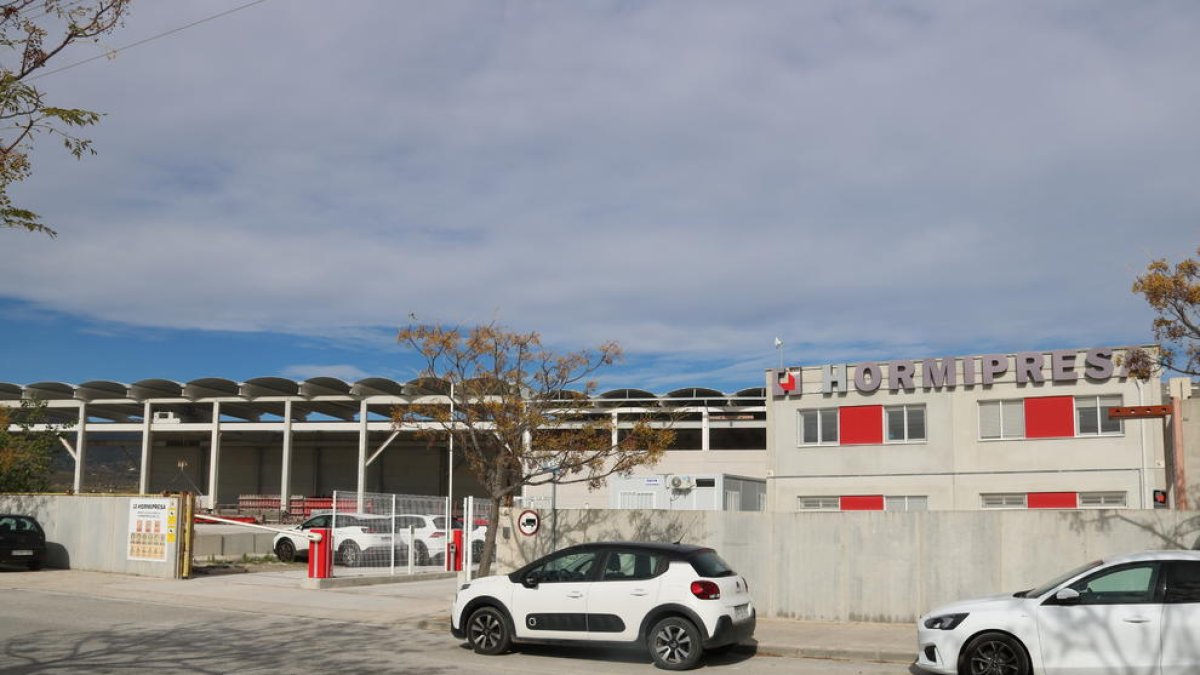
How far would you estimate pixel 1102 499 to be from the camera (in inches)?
1249

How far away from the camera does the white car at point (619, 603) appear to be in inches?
483

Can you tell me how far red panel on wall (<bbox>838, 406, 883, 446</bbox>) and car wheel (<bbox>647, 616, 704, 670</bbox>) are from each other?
23.9 m

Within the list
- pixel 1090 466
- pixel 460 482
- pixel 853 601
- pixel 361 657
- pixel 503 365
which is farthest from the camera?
pixel 460 482

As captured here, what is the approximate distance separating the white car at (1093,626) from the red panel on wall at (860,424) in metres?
24.1

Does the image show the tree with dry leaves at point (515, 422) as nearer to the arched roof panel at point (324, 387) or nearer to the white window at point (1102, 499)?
the white window at point (1102, 499)

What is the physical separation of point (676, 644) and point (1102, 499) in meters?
24.2

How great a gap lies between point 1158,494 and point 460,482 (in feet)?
159

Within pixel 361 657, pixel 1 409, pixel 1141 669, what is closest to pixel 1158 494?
pixel 1141 669

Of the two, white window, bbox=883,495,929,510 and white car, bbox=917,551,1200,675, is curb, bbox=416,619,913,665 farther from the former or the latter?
white window, bbox=883,495,929,510

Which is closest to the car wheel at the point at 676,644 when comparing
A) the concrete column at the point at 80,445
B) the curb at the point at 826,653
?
the curb at the point at 826,653

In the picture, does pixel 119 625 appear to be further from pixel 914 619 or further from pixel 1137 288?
pixel 1137 288

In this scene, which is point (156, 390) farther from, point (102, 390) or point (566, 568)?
point (566, 568)

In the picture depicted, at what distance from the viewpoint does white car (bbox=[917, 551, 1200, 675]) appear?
10266mm

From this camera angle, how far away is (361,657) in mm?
12789
